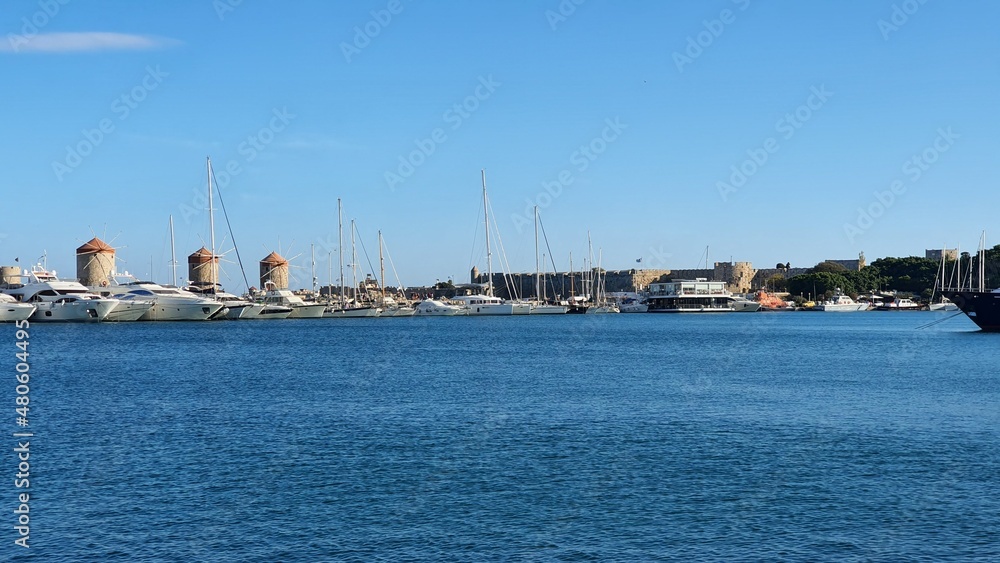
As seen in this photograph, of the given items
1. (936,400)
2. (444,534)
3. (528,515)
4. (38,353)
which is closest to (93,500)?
(444,534)

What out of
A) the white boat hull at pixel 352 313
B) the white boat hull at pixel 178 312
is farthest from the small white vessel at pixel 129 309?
the white boat hull at pixel 352 313

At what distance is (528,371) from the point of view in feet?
119

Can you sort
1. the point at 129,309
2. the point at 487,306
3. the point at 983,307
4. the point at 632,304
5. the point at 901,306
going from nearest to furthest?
the point at 983,307, the point at 129,309, the point at 487,306, the point at 632,304, the point at 901,306

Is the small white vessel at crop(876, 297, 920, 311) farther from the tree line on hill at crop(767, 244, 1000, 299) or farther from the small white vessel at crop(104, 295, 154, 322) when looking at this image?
the small white vessel at crop(104, 295, 154, 322)

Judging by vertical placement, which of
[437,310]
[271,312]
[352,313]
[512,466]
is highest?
[271,312]

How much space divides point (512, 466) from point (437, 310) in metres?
93.9

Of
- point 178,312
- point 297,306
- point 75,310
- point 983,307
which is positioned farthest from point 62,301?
point 983,307

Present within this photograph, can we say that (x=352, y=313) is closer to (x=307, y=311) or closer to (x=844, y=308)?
(x=307, y=311)

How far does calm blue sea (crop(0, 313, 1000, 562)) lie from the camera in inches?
504

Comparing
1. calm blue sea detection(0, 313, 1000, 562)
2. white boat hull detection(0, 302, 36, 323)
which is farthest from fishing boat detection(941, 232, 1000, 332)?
white boat hull detection(0, 302, 36, 323)

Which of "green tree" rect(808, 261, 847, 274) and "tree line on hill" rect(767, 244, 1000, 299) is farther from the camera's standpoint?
"green tree" rect(808, 261, 847, 274)

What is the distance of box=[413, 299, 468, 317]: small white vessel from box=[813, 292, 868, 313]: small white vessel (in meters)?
59.1

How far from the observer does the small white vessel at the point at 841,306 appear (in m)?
141

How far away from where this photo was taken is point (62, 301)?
82.8 meters
